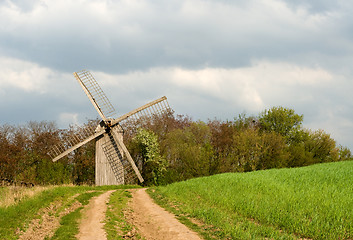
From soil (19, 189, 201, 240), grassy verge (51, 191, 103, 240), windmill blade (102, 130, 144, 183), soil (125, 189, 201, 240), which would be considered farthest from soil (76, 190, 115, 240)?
windmill blade (102, 130, 144, 183)

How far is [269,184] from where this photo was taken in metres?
25.5

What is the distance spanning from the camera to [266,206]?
738 inches

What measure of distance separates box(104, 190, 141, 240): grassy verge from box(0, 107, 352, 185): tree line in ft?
49.3

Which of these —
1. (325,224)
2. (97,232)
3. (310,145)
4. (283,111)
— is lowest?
(97,232)

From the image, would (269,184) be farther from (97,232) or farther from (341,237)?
(97,232)

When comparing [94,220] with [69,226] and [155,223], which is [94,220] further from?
[155,223]

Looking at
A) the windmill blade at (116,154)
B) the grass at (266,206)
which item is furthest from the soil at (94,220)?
the windmill blade at (116,154)

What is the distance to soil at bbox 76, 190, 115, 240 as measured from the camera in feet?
50.5

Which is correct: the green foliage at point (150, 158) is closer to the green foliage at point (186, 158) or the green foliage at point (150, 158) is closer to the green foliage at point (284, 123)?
the green foliage at point (186, 158)

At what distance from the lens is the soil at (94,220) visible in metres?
15.4

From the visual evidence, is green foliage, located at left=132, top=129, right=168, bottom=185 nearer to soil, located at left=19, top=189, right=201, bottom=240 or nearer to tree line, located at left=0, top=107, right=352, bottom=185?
tree line, located at left=0, top=107, right=352, bottom=185

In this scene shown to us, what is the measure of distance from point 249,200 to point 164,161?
19.7 meters

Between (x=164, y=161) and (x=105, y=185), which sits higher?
(x=164, y=161)

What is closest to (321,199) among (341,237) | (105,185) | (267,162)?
(341,237)
